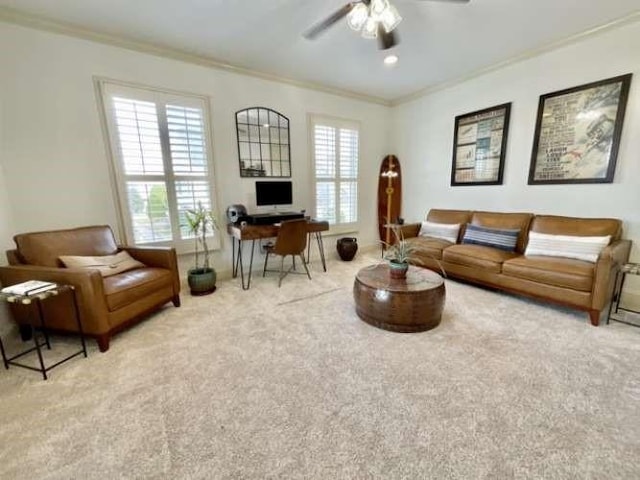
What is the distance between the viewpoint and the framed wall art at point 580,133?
8.45 feet

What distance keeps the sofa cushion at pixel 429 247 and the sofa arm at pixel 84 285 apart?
304 centimetres

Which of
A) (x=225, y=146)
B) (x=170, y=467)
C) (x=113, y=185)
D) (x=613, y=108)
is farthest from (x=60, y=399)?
(x=613, y=108)

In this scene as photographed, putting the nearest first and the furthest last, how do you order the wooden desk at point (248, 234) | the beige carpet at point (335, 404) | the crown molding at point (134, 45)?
1. the beige carpet at point (335, 404)
2. the crown molding at point (134, 45)
3. the wooden desk at point (248, 234)

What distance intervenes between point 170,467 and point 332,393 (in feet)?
2.68

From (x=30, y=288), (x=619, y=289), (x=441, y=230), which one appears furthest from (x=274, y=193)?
(x=619, y=289)

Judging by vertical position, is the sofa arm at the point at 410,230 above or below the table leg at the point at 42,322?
above

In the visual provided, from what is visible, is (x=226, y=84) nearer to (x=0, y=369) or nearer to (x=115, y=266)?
(x=115, y=266)

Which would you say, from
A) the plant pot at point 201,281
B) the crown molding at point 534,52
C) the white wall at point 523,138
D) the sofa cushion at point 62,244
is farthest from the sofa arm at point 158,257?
the crown molding at point 534,52

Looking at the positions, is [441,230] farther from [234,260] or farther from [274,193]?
[234,260]

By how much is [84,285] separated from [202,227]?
144cm

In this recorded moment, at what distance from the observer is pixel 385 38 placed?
2059 millimetres

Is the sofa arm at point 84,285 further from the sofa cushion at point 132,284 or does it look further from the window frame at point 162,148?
the window frame at point 162,148

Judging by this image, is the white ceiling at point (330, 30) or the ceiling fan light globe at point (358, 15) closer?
the ceiling fan light globe at point (358, 15)

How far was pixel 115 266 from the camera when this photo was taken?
2.40 m
